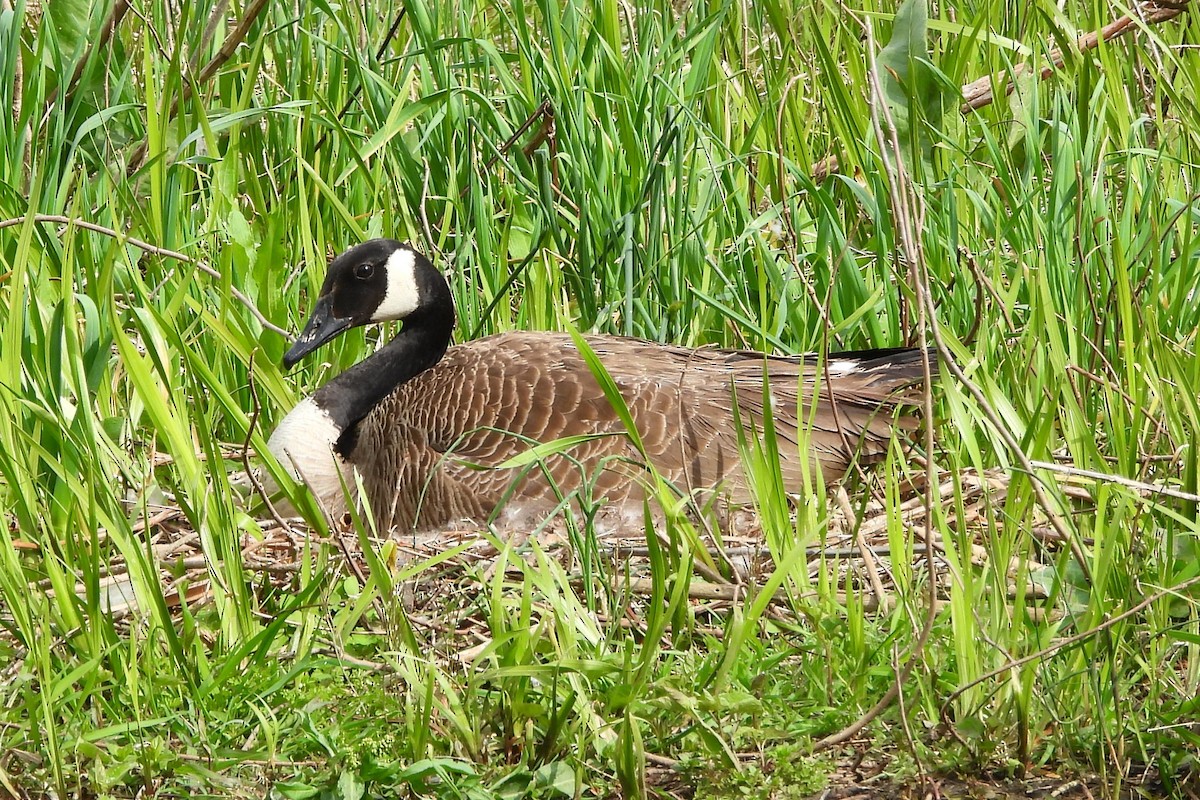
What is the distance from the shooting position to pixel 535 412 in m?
4.31

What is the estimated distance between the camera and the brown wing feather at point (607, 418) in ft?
13.9

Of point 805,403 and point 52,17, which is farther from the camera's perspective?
point 52,17

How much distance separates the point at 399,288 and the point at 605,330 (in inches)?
27.3

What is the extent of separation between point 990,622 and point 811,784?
460 mm

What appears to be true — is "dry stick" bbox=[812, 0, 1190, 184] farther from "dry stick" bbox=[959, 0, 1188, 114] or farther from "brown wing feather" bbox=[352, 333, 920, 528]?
"brown wing feather" bbox=[352, 333, 920, 528]

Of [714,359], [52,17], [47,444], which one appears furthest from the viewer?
[52,17]

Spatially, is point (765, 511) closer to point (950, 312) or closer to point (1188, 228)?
point (950, 312)

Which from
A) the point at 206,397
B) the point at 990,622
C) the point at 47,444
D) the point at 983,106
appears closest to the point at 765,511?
the point at 990,622

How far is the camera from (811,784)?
256 cm

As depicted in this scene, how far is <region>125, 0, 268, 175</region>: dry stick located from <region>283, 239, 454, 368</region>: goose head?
725 millimetres

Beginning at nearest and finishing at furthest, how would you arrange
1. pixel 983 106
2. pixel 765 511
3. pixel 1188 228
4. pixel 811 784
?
1. pixel 811 784
2. pixel 765 511
3. pixel 1188 228
4. pixel 983 106

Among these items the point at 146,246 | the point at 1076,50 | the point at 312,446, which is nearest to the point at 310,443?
the point at 312,446

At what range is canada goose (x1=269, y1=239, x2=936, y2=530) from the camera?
13.9 feet

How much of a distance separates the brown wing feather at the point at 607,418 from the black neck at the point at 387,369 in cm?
22
